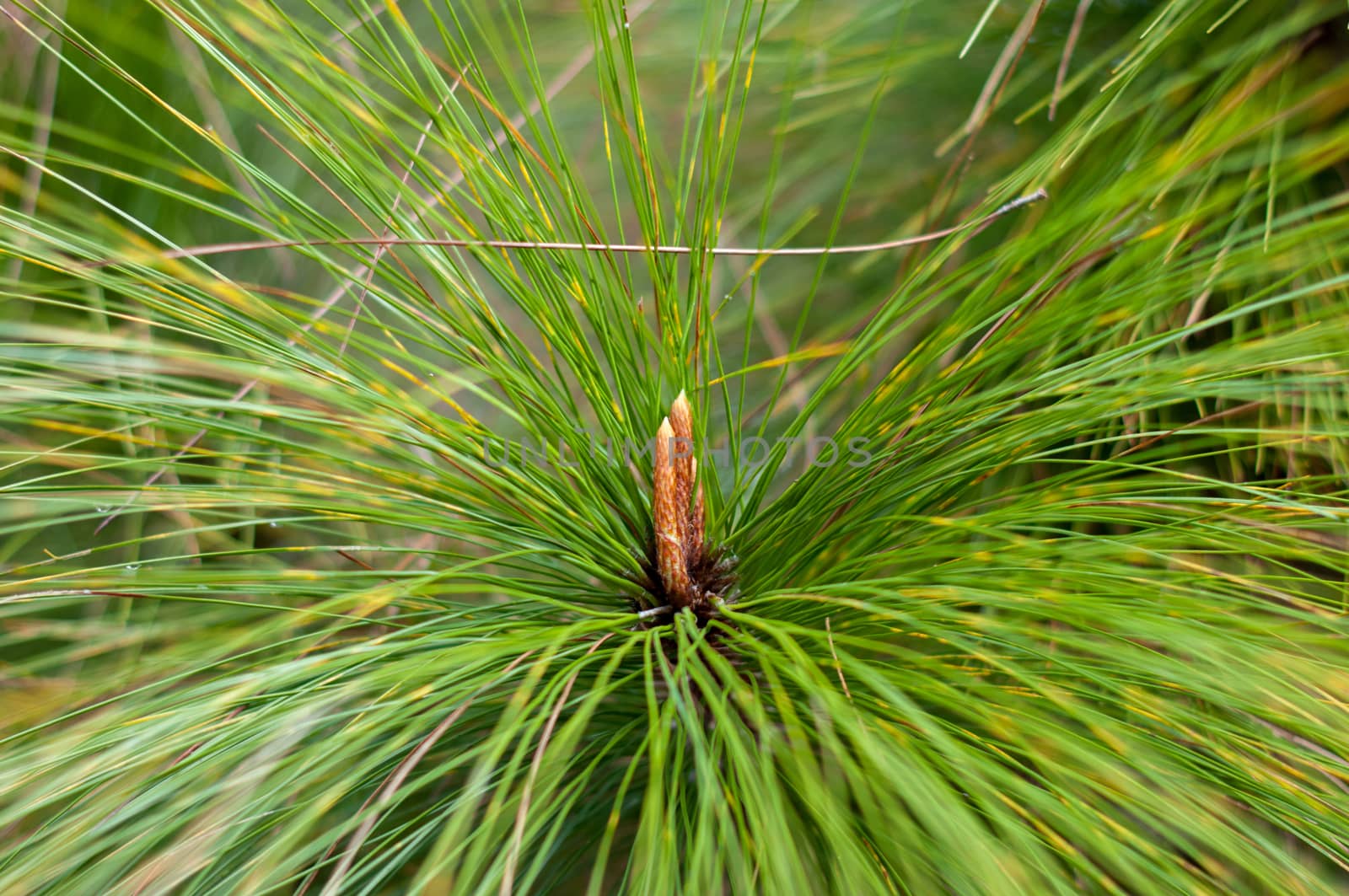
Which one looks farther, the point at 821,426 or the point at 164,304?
the point at 821,426

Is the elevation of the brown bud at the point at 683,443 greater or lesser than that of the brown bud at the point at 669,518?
greater

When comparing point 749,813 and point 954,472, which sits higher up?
point 954,472

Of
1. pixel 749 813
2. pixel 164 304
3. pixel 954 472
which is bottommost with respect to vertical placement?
pixel 749 813

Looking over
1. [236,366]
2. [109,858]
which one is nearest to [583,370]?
[236,366]

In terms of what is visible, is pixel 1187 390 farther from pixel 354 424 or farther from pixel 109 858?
pixel 109 858

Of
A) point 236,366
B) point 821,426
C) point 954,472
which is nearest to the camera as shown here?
point 236,366

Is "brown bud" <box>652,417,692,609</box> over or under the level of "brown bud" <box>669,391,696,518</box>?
under

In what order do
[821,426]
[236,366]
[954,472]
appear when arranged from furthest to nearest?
[821,426], [954,472], [236,366]

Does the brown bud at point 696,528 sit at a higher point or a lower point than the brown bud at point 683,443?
lower
